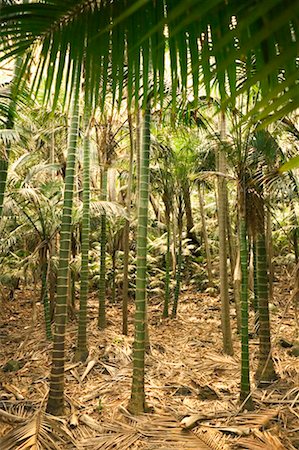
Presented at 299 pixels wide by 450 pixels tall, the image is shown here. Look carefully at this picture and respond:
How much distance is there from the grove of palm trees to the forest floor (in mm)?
20

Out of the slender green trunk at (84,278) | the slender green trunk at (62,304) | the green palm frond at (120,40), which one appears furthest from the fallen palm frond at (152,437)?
the green palm frond at (120,40)

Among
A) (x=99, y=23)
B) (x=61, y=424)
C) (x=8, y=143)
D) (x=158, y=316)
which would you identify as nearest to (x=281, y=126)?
(x=8, y=143)

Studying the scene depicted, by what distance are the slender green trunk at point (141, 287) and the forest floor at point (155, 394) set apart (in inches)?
7.7

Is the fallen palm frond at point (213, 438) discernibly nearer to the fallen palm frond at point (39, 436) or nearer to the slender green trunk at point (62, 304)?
the fallen palm frond at point (39, 436)

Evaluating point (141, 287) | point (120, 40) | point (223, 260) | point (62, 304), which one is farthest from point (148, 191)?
point (120, 40)

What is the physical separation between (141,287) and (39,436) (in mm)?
1539

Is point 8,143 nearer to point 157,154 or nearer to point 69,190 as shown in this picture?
point 69,190

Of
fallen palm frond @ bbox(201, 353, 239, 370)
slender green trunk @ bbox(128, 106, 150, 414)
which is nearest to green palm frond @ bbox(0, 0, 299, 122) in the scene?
slender green trunk @ bbox(128, 106, 150, 414)

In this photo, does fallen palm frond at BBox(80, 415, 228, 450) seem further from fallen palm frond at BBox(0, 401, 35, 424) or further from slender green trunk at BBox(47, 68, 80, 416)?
fallen palm frond at BBox(0, 401, 35, 424)

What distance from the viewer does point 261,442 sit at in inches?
117

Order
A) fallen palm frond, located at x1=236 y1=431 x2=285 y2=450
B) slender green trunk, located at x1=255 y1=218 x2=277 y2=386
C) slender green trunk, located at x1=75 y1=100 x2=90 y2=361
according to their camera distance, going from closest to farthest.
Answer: fallen palm frond, located at x1=236 y1=431 x2=285 y2=450 < slender green trunk, located at x1=255 y1=218 x2=277 y2=386 < slender green trunk, located at x1=75 y1=100 x2=90 y2=361

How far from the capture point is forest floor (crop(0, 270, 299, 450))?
3.16 m

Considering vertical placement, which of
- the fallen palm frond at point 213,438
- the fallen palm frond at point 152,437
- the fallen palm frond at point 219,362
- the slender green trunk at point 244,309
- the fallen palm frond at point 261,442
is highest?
the slender green trunk at point 244,309

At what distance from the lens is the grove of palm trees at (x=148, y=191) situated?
1.83 feet
